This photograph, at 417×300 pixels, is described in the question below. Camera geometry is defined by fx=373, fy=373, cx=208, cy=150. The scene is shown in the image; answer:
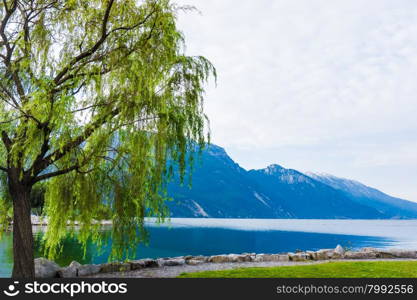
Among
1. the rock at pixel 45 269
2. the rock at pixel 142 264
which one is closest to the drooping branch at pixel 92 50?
the rock at pixel 45 269

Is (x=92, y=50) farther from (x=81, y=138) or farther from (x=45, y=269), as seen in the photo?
(x=45, y=269)

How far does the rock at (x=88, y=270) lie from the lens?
1375 centimetres

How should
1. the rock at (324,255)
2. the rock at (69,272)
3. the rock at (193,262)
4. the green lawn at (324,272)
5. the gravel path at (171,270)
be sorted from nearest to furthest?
the green lawn at (324,272)
the rock at (69,272)
the gravel path at (171,270)
the rock at (193,262)
the rock at (324,255)

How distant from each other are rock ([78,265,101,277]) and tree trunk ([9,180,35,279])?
346 cm

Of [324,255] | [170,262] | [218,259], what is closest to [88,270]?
[170,262]

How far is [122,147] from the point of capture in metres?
10.5

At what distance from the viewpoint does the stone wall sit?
13.3 m

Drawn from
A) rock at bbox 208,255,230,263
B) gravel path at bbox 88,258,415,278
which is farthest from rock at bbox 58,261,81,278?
rock at bbox 208,255,230,263

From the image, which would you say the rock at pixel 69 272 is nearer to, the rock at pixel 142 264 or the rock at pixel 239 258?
the rock at pixel 142 264

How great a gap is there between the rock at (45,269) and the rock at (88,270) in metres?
0.83

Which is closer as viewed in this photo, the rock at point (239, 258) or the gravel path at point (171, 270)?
the gravel path at point (171, 270)

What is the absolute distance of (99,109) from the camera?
10.1 meters

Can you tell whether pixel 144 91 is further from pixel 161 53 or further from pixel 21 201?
pixel 21 201

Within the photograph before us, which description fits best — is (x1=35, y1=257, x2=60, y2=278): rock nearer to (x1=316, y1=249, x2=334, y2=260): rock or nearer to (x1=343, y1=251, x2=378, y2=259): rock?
(x1=316, y1=249, x2=334, y2=260): rock
